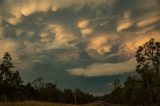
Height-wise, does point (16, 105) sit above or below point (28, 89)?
below

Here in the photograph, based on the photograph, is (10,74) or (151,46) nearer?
(151,46)

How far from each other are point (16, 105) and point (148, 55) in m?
40.4

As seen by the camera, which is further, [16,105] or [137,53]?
[137,53]

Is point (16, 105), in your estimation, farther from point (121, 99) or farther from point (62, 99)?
point (121, 99)

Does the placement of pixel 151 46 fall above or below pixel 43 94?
above

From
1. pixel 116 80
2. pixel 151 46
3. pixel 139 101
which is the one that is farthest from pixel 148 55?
pixel 116 80

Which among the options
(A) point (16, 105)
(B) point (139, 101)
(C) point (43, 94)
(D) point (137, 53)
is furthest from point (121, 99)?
(A) point (16, 105)

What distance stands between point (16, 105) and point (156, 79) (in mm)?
41547

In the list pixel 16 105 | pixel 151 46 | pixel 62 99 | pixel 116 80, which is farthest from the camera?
pixel 116 80

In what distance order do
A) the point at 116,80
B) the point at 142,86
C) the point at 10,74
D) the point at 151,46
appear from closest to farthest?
the point at 151,46 < the point at 142,86 < the point at 10,74 < the point at 116,80

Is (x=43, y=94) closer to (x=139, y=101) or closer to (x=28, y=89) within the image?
(x=28, y=89)

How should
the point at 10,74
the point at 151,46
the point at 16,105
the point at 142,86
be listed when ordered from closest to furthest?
the point at 16,105, the point at 151,46, the point at 142,86, the point at 10,74

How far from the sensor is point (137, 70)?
244ft

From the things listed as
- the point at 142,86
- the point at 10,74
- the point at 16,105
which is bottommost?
the point at 16,105
